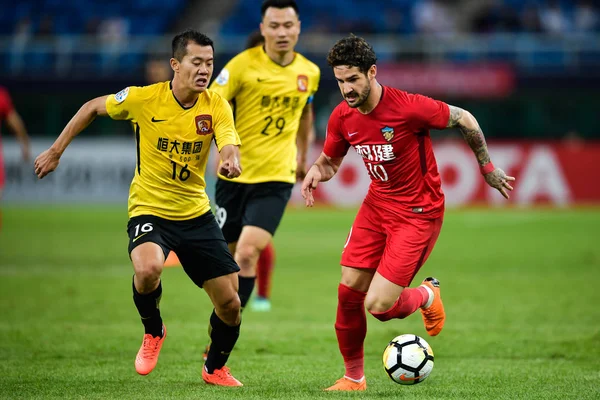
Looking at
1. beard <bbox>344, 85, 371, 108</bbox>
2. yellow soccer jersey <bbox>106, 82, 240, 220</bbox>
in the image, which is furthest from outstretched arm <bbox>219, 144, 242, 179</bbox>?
beard <bbox>344, 85, 371, 108</bbox>

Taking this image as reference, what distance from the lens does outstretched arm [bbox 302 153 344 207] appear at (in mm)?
6676

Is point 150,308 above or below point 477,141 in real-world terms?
below

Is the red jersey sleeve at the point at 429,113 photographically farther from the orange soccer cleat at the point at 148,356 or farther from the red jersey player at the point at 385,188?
the orange soccer cleat at the point at 148,356

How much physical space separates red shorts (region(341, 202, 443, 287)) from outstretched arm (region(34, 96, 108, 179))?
6.68 ft

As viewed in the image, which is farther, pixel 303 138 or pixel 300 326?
pixel 300 326

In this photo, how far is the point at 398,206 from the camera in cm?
676

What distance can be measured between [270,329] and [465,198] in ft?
58.2

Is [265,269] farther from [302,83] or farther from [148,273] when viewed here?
[148,273]

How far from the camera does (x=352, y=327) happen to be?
673 cm

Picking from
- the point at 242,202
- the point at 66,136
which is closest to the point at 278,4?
the point at 242,202

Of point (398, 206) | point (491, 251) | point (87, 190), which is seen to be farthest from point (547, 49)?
point (398, 206)

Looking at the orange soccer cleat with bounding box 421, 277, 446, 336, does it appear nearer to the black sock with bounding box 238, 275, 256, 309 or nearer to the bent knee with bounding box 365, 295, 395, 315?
the bent knee with bounding box 365, 295, 395, 315

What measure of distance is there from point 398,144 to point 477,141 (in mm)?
579

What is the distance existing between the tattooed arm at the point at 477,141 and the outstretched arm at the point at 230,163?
1.56 meters
